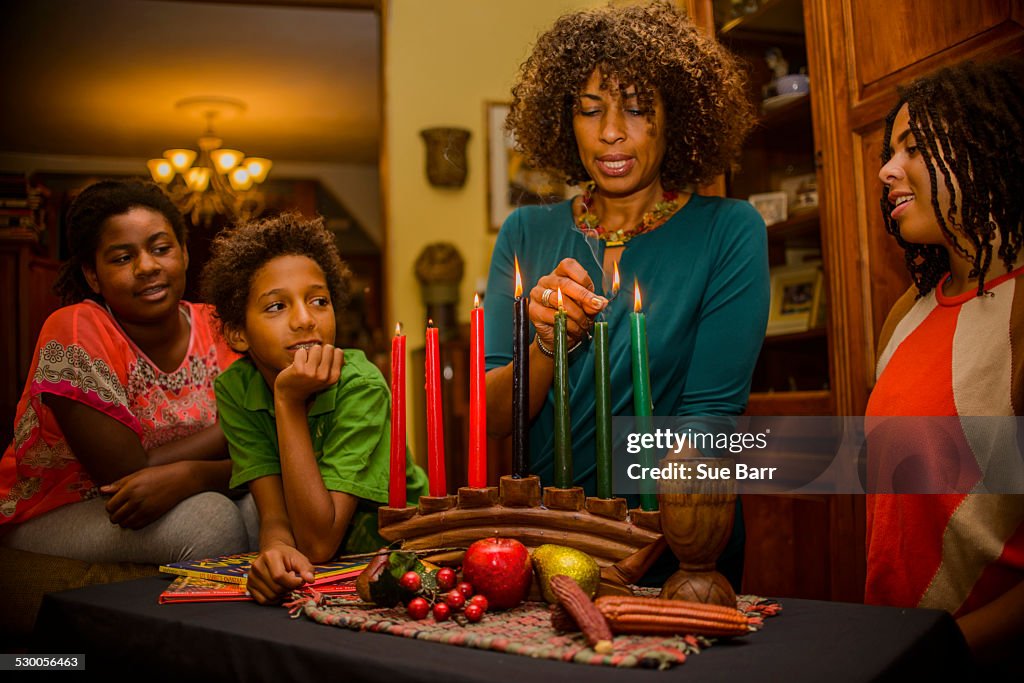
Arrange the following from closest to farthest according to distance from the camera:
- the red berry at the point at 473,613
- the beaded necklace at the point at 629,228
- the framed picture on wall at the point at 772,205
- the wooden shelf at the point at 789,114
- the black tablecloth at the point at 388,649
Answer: the black tablecloth at the point at 388,649 < the red berry at the point at 473,613 < the beaded necklace at the point at 629,228 < the wooden shelf at the point at 789,114 < the framed picture on wall at the point at 772,205

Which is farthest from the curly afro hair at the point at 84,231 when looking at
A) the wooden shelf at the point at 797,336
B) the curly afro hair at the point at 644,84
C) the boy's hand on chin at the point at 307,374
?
the wooden shelf at the point at 797,336

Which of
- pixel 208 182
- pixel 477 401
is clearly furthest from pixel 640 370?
pixel 208 182

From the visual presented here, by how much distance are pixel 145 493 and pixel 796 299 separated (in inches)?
80.8

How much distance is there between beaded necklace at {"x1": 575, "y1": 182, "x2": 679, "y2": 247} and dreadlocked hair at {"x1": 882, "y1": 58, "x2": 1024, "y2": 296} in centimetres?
36

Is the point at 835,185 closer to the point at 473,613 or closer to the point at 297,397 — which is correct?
the point at 297,397

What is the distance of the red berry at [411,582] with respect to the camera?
0.77m

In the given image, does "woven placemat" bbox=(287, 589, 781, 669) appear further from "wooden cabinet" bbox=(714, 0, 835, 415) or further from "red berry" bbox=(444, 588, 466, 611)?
"wooden cabinet" bbox=(714, 0, 835, 415)

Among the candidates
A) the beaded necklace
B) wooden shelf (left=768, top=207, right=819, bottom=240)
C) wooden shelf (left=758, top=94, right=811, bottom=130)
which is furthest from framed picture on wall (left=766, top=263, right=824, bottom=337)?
the beaded necklace

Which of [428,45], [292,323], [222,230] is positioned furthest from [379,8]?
[292,323]

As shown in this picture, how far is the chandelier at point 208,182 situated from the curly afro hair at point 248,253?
7 centimetres

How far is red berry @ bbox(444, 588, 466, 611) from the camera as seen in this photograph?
0.74 m

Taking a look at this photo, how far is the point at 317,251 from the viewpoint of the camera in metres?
1.44

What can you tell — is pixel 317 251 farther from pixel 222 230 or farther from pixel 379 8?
pixel 379 8

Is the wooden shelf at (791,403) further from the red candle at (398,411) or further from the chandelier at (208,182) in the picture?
the red candle at (398,411)
